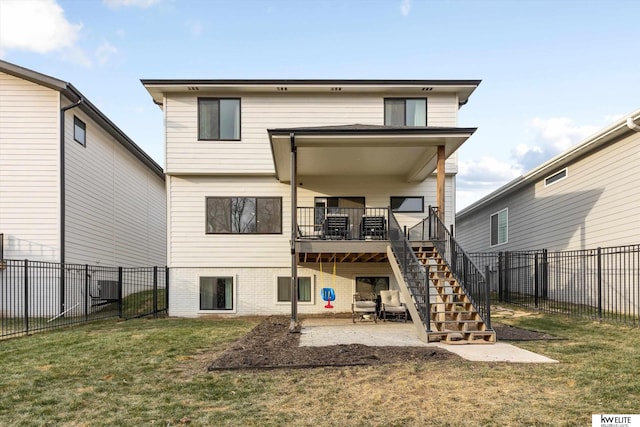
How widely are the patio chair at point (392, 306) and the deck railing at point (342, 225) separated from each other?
157 centimetres

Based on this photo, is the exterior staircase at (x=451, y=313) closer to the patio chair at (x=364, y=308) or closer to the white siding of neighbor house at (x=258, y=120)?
the patio chair at (x=364, y=308)

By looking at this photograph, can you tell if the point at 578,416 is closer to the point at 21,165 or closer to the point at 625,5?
the point at 625,5

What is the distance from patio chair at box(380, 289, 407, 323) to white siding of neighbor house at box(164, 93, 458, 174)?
16.8 feet

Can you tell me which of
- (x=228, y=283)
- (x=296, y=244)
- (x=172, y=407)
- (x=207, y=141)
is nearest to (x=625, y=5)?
(x=296, y=244)

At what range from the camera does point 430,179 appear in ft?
47.4

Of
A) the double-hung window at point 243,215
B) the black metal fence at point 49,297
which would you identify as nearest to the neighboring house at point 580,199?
the double-hung window at point 243,215

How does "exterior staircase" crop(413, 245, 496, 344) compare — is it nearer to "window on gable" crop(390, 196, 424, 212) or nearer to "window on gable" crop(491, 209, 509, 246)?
"window on gable" crop(390, 196, 424, 212)

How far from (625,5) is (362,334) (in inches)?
450

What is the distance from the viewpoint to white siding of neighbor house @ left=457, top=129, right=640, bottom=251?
1188 cm

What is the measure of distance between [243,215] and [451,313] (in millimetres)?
7486

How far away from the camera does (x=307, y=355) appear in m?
7.17

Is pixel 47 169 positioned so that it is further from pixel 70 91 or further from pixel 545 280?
pixel 545 280

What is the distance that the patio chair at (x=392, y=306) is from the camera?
475 inches

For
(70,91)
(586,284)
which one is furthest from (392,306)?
(70,91)
